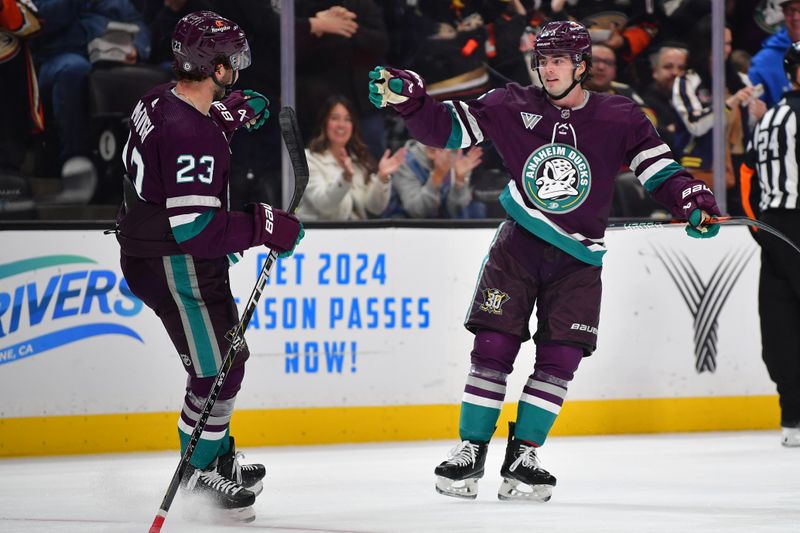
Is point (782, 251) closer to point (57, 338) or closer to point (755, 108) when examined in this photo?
point (755, 108)

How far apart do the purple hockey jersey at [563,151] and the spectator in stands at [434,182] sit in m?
1.74

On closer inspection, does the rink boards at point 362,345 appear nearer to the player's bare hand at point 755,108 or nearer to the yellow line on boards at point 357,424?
the yellow line on boards at point 357,424

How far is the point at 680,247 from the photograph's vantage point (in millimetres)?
4906

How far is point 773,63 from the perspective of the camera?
5.57 m

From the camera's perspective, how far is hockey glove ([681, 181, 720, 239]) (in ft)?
10.5

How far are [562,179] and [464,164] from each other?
6.32ft

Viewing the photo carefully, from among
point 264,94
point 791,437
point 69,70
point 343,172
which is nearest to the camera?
point 791,437

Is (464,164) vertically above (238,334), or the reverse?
(464,164)

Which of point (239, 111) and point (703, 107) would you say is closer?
point (239, 111)

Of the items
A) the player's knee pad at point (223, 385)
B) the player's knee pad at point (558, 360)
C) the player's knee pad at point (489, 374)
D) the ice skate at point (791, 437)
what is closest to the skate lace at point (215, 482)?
the player's knee pad at point (223, 385)

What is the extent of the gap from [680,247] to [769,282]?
0.38 metres

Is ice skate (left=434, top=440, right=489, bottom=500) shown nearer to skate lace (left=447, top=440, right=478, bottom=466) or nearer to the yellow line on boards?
skate lace (left=447, top=440, right=478, bottom=466)

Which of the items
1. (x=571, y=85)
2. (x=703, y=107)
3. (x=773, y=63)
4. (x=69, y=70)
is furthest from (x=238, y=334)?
(x=773, y=63)

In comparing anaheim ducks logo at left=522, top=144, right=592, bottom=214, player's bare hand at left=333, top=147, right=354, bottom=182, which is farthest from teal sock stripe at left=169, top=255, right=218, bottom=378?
player's bare hand at left=333, top=147, right=354, bottom=182
